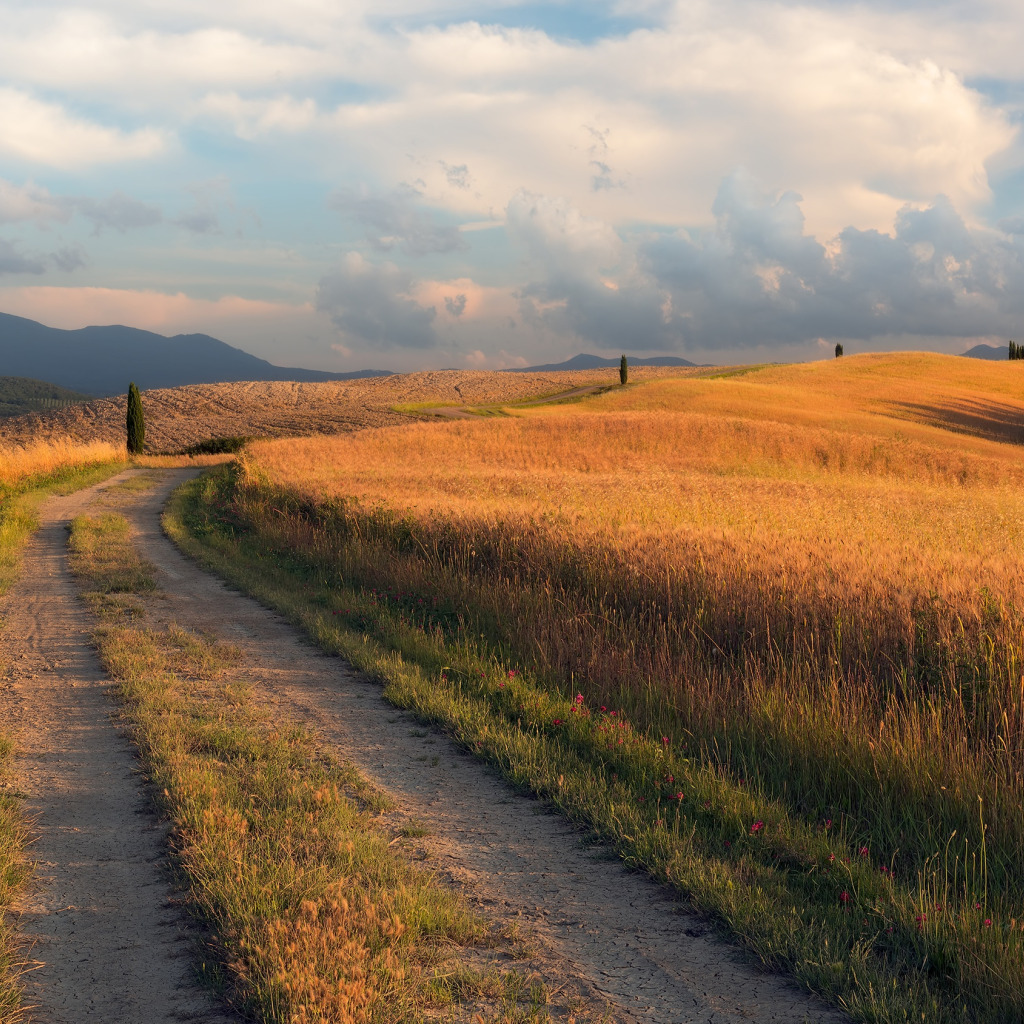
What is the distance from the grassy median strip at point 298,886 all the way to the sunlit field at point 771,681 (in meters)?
1.26

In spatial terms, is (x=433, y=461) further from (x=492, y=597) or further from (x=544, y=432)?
(x=492, y=597)

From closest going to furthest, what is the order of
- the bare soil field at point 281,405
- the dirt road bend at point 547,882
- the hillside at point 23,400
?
1. the dirt road bend at point 547,882
2. the bare soil field at point 281,405
3. the hillside at point 23,400

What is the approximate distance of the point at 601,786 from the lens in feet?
18.3

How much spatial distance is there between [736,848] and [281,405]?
10622cm

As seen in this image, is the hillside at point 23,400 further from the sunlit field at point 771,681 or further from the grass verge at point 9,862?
the grass verge at point 9,862

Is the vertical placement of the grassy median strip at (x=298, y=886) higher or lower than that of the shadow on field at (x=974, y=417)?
lower

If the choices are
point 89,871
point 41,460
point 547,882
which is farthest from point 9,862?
point 41,460

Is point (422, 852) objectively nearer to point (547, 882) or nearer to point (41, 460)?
point (547, 882)

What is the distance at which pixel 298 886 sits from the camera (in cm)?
417

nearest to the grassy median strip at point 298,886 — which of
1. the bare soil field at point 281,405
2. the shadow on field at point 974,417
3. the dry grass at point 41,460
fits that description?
the dry grass at point 41,460

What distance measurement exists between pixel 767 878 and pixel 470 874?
1.63m

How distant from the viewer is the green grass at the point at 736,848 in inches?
140

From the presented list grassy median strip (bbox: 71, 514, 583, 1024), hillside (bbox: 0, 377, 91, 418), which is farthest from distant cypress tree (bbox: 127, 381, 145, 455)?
hillside (bbox: 0, 377, 91, 418)

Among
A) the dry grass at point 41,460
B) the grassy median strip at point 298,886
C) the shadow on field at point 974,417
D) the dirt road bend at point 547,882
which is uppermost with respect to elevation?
the shadow on field at point 974,417
